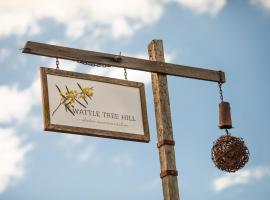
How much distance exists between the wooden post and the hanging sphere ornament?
776 mm

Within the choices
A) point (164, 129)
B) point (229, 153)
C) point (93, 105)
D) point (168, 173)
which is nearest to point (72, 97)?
point (93, 105)

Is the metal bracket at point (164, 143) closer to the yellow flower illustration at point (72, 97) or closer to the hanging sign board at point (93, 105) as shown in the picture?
the hanging sign board at point (93, 105)

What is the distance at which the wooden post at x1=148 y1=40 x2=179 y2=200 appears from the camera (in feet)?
28.8

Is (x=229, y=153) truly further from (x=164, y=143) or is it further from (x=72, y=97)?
(x=72, y=97)

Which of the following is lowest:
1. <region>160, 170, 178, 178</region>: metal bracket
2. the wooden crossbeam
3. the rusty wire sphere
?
<region>160, 170, 178, 178</region>: metal bracket

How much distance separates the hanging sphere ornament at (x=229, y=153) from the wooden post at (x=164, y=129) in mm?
776

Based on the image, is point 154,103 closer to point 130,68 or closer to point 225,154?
point 130,68

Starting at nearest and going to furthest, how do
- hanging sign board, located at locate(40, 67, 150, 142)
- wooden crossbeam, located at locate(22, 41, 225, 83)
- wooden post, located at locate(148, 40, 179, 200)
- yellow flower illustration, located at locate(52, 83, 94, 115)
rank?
hanging sign board, located at locate(40, 67, 150, 142) → yellow flower illustration, located at locate(52, 83, 94, 115) → wooden crossbeam, located at locate(22, 41, 225, 83) → wooden post, located at locate(148, 40, 179, 200)

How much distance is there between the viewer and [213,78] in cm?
990

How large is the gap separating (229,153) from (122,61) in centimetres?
215

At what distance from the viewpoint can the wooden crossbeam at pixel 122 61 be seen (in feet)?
27.9

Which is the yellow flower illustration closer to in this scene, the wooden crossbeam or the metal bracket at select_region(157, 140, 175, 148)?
the wooden crossbeam

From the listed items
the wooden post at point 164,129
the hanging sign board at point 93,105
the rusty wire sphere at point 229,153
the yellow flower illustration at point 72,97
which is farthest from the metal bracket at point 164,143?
the yellow flower illustration at point 72,97

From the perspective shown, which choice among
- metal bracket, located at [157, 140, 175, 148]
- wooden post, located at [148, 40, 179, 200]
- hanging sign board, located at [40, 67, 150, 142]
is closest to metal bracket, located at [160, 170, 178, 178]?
wooden post, located at [148, 40, 179, 200]
